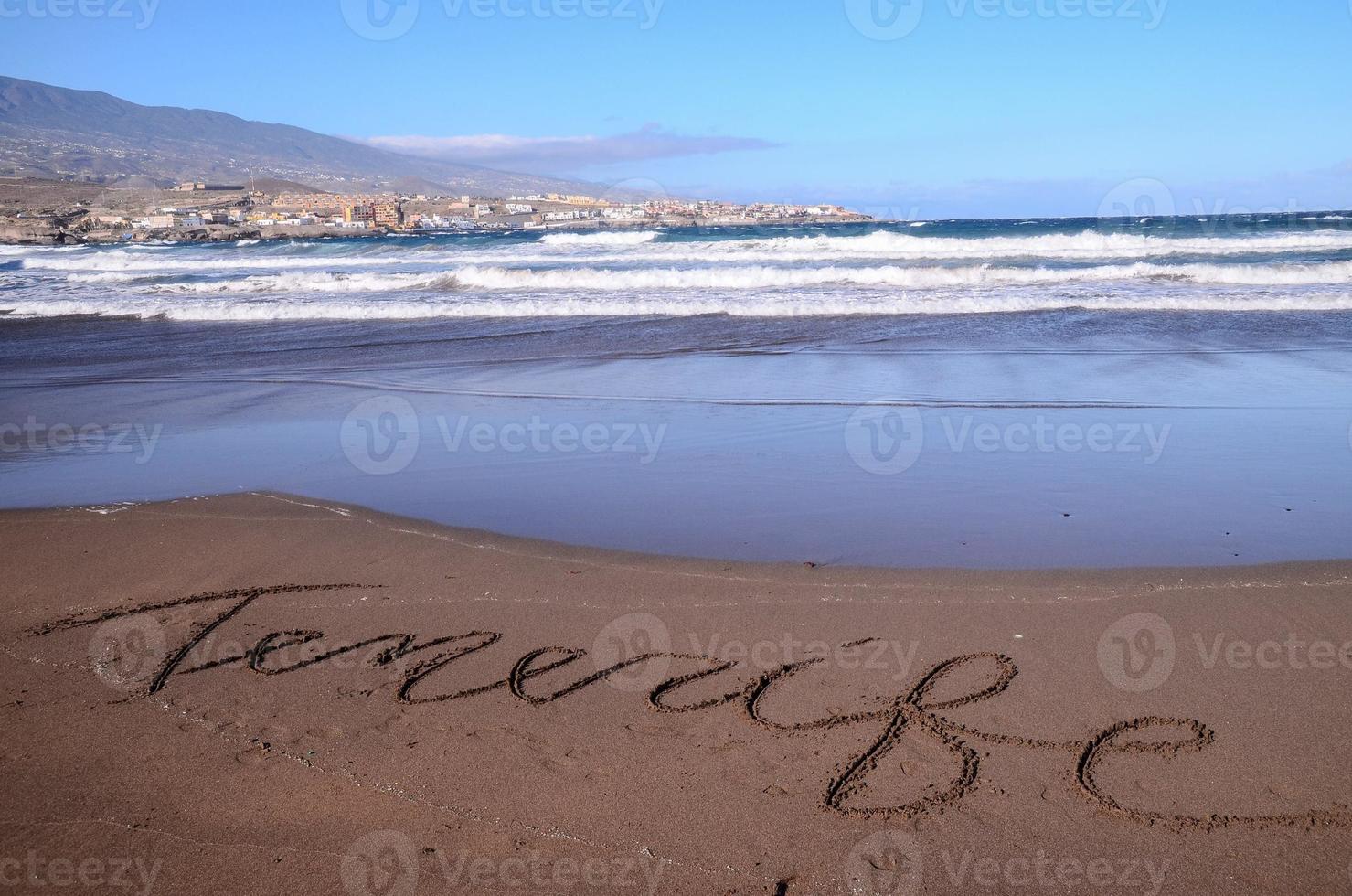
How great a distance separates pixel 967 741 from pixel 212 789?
2.71 meters

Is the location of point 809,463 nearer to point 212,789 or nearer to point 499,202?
point 212,789

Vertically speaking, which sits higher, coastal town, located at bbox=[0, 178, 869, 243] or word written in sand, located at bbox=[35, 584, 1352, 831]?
coastal town, located at bbox=[0, 178, 869, 243]

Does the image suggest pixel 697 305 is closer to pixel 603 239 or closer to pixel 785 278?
pixel 785 278

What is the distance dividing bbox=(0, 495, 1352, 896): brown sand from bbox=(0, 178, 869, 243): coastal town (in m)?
59.9

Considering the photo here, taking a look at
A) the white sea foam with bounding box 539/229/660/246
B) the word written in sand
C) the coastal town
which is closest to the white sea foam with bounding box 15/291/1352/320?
the word written in sand

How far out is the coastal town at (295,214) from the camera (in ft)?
200

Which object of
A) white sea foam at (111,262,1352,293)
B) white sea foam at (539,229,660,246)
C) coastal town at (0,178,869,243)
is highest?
coastal town at (0,178,869,243)

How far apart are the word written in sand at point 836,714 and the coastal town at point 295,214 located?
197ft

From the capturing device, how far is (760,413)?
9.18 meters

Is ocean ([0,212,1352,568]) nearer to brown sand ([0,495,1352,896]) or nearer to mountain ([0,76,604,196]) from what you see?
brown sand ([0,495,1352,896])

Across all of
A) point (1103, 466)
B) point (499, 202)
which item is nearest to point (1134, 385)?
point (1103, 466)

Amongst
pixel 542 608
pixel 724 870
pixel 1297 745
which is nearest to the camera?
pixel 724 870

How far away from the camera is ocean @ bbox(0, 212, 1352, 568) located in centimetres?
595

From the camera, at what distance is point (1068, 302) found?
17641 mm
